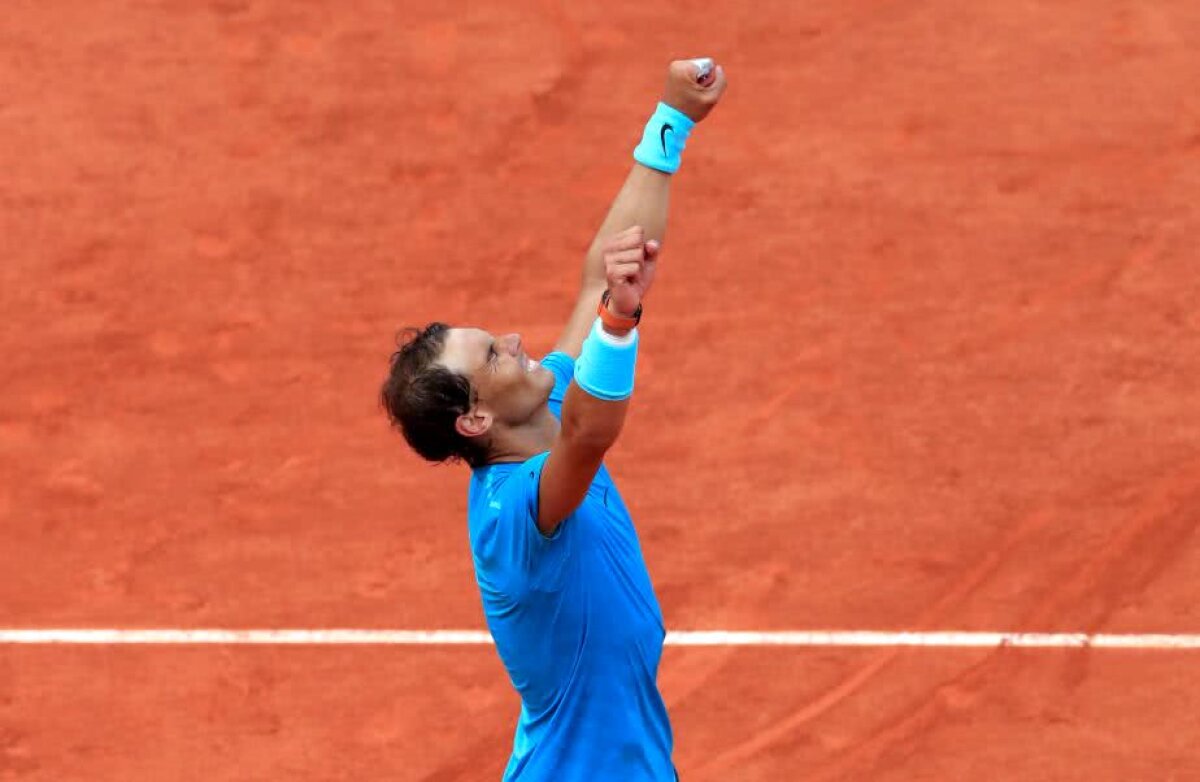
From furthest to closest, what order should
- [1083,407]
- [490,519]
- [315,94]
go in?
[315,94]
[1083,407]
[490,519]

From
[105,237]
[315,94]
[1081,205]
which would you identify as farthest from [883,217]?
[105,237]

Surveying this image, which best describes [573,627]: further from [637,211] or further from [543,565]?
[637,211]

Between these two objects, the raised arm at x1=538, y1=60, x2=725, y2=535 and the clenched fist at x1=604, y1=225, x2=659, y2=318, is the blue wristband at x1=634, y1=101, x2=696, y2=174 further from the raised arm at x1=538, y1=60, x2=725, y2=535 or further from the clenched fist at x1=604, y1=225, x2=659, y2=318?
the clenched fist at x1=604, y1=225, x2=659, y2=318

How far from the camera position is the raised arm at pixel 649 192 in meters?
5.80

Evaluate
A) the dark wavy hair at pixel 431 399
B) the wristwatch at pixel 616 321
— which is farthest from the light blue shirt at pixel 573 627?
the wristwatch at pixel 616 321

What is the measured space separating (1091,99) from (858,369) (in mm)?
2728

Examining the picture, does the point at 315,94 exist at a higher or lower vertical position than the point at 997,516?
higher

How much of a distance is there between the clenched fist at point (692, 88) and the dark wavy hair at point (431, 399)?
111 centimetres

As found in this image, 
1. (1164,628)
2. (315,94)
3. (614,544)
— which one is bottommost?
(1164,628)

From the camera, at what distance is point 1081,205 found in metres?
10.6

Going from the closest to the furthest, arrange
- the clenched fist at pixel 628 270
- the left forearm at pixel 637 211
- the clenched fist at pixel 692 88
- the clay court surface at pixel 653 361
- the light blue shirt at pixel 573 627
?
1. the clenched fist at pixel 628 270
2. the light blue shirt at pixel 573 627
3. the clenched fist at pixel 692 88
4. the left forearm at pixel 637 211
5. the clay court surface at pixel 653 361

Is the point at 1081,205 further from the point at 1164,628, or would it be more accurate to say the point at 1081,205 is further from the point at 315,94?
the point at 315,94

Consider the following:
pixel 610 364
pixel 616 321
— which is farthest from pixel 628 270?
→ pixel 610 364

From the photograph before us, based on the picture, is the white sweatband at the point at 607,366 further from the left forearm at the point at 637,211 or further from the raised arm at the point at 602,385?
the left forearm at the point at 637,211
